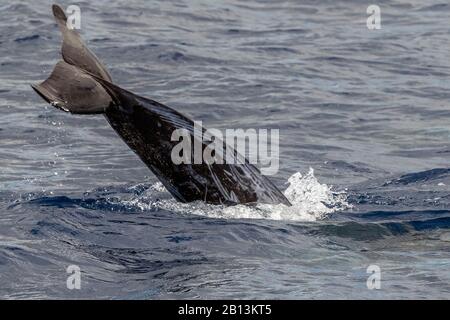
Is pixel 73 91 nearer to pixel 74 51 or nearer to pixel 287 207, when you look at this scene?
pixel 74 51

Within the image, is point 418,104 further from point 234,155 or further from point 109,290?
point 109,290

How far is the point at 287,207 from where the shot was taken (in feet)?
33.7

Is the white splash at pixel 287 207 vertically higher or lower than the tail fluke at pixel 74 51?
lower

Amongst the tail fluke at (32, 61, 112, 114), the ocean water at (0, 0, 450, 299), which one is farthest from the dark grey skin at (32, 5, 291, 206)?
the ocean water at (0, 0, 450, 299)

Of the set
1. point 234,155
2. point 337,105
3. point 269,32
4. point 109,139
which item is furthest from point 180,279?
point 269,32

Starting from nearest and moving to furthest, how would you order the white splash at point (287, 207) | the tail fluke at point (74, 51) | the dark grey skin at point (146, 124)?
1. the dark grey skin at point (146, 124)
2. the tail fluke at point (74, 51)
3. the white splash at point (287, 207)

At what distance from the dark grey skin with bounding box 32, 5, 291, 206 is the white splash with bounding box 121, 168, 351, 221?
80mm

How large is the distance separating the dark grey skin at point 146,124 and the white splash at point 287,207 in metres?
0.08

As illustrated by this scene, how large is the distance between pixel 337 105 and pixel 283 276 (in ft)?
27.9

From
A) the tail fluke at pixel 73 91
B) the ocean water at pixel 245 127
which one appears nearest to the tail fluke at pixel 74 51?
the tail fluke at pixel 73 91

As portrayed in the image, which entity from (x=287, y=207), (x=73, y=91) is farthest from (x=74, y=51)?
(x=287, y=207)

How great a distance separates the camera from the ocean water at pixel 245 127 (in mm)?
8539

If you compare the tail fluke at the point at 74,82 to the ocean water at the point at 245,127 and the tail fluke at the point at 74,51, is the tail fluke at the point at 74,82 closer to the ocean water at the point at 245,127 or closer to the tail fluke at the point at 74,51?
the tail fluke at the point at 74,51

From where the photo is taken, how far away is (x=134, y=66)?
18000 mm
